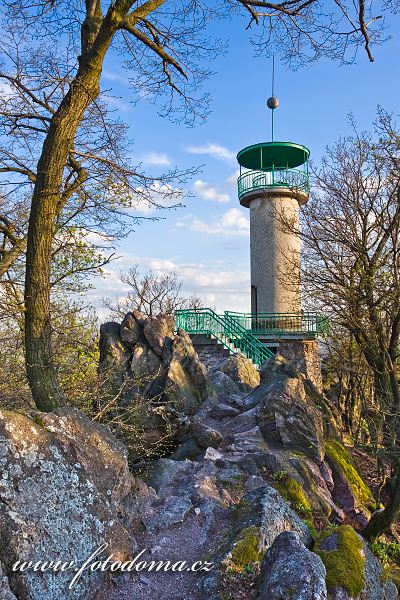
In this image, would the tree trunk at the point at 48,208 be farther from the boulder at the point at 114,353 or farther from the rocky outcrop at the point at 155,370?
the boulder at the point at 114,353

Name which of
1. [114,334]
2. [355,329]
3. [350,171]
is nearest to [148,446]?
[114,334]

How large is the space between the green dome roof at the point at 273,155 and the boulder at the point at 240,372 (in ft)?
35.3

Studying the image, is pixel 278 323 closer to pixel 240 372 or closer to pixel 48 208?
pixel 240 372

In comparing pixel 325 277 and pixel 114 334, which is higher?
pixel 325 277

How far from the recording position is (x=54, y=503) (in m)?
4.00

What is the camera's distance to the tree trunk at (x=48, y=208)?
20.3 ft

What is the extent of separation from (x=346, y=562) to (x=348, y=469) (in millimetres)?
5696

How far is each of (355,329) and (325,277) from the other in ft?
4.73

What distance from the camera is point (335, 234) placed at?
39.8ft

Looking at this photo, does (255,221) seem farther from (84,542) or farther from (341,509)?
(84,542)

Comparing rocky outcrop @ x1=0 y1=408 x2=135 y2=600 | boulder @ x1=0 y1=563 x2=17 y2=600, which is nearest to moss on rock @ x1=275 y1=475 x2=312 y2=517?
rocky outcrop @ x1=0 y1=408 x2=135 y2=600

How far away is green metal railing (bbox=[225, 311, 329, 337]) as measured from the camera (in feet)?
68.3

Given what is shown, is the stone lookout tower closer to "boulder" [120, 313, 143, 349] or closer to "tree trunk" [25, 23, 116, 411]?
"boulder" [120, 313, 143, 349]

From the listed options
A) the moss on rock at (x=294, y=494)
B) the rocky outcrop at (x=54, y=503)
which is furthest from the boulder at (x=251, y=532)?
the moss on rock at (x=294, y=494)
